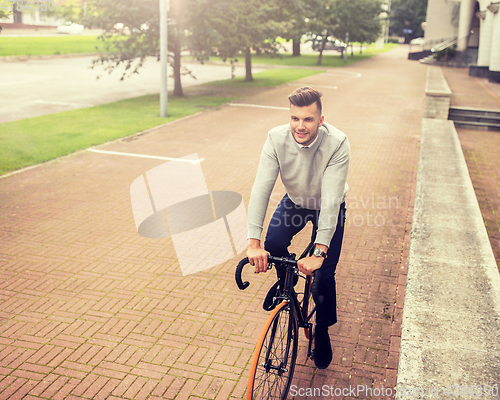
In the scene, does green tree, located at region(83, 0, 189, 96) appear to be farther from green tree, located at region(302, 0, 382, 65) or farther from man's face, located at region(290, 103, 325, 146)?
green tree, located at region(302, 0, 382, 65)

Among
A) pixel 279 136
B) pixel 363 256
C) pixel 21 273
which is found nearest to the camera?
pixel 279 136

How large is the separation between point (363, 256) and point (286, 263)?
122 inches

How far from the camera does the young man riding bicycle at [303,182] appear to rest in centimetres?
302

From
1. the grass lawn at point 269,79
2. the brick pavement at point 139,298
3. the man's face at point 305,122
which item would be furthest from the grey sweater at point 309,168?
the grass lawn at point 269,79

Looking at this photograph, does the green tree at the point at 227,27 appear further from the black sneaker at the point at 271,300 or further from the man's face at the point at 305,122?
the black sneaker at the point at 271,300

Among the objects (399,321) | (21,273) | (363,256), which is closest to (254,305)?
(399,321)

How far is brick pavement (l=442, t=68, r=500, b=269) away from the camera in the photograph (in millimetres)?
7039

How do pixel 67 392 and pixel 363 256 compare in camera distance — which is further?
pixel 363 256

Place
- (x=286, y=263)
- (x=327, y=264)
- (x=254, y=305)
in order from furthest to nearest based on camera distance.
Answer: (x=254, y=305), (x=327, y=264), (x=286, y=263)

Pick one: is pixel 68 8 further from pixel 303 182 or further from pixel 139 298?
pixel 303 182

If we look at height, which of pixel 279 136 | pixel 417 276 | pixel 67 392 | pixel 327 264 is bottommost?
pixel 67 392

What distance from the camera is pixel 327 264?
11.2 feet

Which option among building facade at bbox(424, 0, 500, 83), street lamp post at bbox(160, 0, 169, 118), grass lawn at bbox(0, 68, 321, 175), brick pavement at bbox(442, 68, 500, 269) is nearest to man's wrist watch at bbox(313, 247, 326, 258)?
brick pavement at bbox(442, 68, 500, 269)

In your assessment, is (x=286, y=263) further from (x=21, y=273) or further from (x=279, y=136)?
(x=21, y=273)
